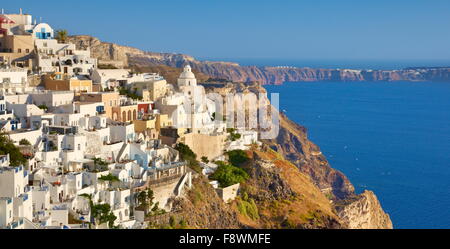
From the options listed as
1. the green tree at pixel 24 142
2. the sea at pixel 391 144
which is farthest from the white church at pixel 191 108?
the sea at pixel 391 144

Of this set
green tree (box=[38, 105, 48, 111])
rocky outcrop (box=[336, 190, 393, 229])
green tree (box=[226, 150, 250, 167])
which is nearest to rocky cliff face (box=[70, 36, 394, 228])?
rocky outcrop (box=[336, 190, 393, 229])

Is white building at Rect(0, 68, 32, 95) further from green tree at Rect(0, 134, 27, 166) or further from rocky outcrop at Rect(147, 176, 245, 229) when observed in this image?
rocky outcrop at Rect(147, 176, 245, 229)

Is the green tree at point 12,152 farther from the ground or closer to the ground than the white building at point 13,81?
closer to the ground

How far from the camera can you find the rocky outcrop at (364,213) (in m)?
48.0

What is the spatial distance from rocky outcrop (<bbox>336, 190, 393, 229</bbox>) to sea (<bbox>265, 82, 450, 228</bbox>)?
4.29m

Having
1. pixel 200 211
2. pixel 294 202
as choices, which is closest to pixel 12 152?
pixel 200 211

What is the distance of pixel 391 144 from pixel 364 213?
138ft

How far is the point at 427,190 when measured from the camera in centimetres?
6569

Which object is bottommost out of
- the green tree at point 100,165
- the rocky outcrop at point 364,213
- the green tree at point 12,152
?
the rocky outcrop at point 364,213

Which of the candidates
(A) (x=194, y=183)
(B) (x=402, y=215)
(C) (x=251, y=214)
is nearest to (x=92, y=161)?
(A) (x=194, y=183)

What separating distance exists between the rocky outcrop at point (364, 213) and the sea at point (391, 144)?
4293 millimetres

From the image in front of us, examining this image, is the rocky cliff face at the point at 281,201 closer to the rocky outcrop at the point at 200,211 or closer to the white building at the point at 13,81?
the rocky outcrop at the point at 200,211

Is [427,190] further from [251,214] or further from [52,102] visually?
[52,102]

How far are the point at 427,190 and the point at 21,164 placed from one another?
1930 inches
